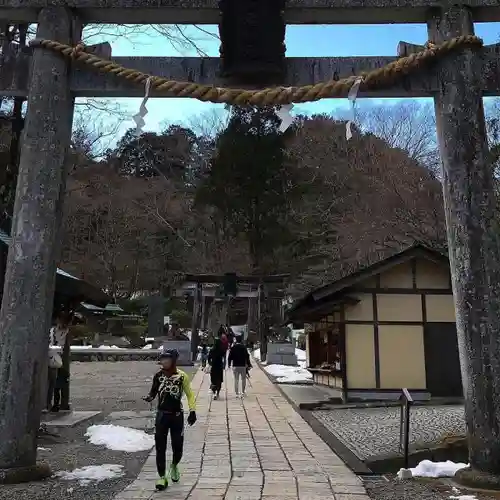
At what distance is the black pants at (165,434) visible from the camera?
18.3 ft

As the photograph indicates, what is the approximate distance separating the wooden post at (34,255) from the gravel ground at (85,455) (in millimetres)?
292

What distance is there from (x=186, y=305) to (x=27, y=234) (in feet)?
121

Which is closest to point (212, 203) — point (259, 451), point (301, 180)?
point (301, 180)

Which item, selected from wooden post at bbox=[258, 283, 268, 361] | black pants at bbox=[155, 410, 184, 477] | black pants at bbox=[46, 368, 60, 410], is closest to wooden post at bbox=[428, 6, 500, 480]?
black pants at bbox=[155, 410, 184, 477]

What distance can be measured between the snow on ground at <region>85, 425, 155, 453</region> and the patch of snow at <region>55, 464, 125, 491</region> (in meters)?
1.19

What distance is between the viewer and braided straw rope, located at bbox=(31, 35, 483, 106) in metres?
5.39

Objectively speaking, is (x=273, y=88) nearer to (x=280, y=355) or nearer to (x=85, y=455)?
(x=85, y=455)

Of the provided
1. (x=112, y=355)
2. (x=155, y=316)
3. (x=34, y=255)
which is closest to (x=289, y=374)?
(x=112, y=355)

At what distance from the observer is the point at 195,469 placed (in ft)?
21.1

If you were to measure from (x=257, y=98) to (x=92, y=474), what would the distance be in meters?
4.60

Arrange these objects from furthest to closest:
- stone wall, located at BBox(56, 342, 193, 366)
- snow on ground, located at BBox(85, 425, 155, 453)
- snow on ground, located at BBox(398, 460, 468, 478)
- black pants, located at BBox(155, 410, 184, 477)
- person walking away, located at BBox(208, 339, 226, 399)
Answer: stone wall, located at BBox(56, 342, 193, 366) → person walking away, located at BBox(208, 339, 226, 399) → snow on ground, located at BBox(85, 425, 155, 453) → snow on ground, located at BBox(398, 460, 468, 478) → black pants, located at BBox(155, 410, 184, 477)

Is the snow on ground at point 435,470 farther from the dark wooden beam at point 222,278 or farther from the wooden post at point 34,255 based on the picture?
the dark wooden beam at point 222,278

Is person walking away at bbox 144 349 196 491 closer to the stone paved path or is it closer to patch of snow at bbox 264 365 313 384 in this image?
the stone paved path

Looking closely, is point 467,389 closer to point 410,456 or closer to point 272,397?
point 410,456
